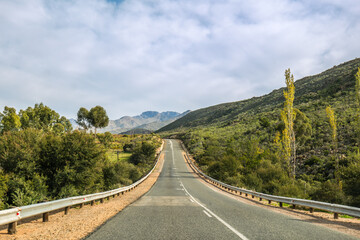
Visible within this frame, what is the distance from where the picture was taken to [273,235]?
5926 millimetres

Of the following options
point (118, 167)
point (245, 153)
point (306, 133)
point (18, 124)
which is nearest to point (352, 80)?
point (306, 133)

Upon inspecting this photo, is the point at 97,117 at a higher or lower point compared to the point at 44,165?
higher

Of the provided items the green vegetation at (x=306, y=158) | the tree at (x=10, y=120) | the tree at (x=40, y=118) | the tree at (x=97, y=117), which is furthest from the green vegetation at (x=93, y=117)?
the green vegetation at (x=306, y=158)

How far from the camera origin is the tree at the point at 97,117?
277 ft

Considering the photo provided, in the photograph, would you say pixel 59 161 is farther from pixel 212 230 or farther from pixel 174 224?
pixel 212 230

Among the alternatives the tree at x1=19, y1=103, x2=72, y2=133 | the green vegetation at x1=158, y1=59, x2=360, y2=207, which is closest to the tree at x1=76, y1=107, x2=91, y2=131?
the tree at x1=19, y1=103, x2=72, y2=133

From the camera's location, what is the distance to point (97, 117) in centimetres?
8500

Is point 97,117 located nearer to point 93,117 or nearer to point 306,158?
point 93,117

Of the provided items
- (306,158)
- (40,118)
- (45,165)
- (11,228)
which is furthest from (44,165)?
(40,118)

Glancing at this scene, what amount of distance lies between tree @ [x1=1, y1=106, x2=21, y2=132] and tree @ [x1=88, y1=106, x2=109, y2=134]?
105ft

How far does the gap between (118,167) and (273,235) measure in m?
33.3

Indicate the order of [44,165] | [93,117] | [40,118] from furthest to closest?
1. [93,117]
2. [40,118]
3. [44,165]

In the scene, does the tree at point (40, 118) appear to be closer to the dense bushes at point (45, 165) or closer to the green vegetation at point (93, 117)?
the green vegetation at point (93, 117)

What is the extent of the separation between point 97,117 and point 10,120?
34903 millimetres
